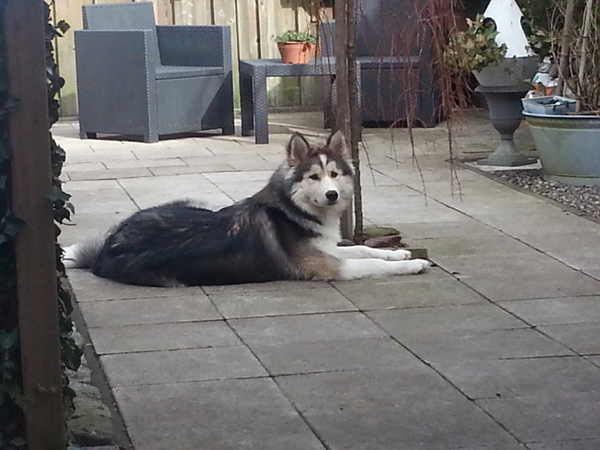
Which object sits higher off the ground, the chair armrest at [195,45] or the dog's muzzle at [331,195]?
the chair armrest at [195,45]

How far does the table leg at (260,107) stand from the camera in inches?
324

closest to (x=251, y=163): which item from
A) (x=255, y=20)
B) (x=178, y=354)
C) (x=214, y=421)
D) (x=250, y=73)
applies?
(x=250, y=73)

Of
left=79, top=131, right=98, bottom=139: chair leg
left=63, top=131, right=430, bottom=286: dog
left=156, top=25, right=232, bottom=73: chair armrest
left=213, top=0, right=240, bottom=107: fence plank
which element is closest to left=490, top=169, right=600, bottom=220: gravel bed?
left=63, top=131, right=430, bottom=286: dog

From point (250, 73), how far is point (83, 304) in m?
4.54

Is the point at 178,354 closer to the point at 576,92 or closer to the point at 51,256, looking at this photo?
the point at 51,256

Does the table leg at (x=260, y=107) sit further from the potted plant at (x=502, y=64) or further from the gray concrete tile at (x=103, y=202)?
the gray concrete tile at (x=103, y=202)

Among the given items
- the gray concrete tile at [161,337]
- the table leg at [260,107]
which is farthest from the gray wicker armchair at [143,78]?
the gray concrete tile at [161,337]

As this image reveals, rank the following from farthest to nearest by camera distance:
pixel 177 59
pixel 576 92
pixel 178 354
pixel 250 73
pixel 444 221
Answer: pixel 177 59, pixel 250 73, pixel 576 92, pixel 444 221, pixel 178 354

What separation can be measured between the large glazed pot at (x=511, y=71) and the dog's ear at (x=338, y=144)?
2.73m

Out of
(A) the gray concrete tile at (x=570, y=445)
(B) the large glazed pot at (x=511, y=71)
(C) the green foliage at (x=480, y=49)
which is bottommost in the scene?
(A) the gray concrete tile at (x=570, y=445)

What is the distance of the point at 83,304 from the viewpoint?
4125 millimetres

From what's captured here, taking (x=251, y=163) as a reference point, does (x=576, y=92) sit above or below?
above

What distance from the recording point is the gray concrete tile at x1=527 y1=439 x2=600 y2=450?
2641 mm

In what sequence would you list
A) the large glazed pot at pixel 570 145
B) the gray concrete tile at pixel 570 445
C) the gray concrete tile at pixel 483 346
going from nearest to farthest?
the gray concrete tile at pixel 570 445 < the gray concrete tile at pixel 483 346 < the large glazed pot at pixel 570 145
